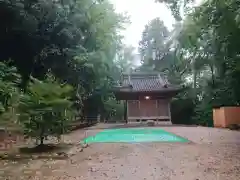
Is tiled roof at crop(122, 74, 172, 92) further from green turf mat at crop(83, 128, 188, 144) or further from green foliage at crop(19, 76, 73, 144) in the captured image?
green foliage at crop(19, 76, 73, 144)

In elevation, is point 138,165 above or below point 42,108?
below

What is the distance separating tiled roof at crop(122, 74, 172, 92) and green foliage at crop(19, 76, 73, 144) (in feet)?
42.9

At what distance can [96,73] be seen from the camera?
665 inches

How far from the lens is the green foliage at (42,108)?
7.31 metres

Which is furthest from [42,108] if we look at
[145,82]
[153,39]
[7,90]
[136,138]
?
[153,39]

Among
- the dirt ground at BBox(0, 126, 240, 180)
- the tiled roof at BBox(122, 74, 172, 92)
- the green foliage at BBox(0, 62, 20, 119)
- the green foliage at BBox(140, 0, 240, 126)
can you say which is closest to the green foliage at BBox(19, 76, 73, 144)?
the dirt ground at BBox(0, 126, 240, 180)

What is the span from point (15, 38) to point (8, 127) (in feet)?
16.3

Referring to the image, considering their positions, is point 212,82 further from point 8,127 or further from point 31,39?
point 8,127

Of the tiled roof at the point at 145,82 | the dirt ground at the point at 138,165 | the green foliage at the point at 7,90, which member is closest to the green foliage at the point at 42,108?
the dirt ground at the point at 138,165

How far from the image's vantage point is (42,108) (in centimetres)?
730

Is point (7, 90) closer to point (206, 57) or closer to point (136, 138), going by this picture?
point (136, 138)

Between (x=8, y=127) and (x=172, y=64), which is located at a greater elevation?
(x=172, y=64)

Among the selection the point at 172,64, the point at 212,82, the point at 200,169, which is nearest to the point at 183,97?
the point at 212,82

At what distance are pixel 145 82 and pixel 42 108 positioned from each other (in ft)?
50.6
